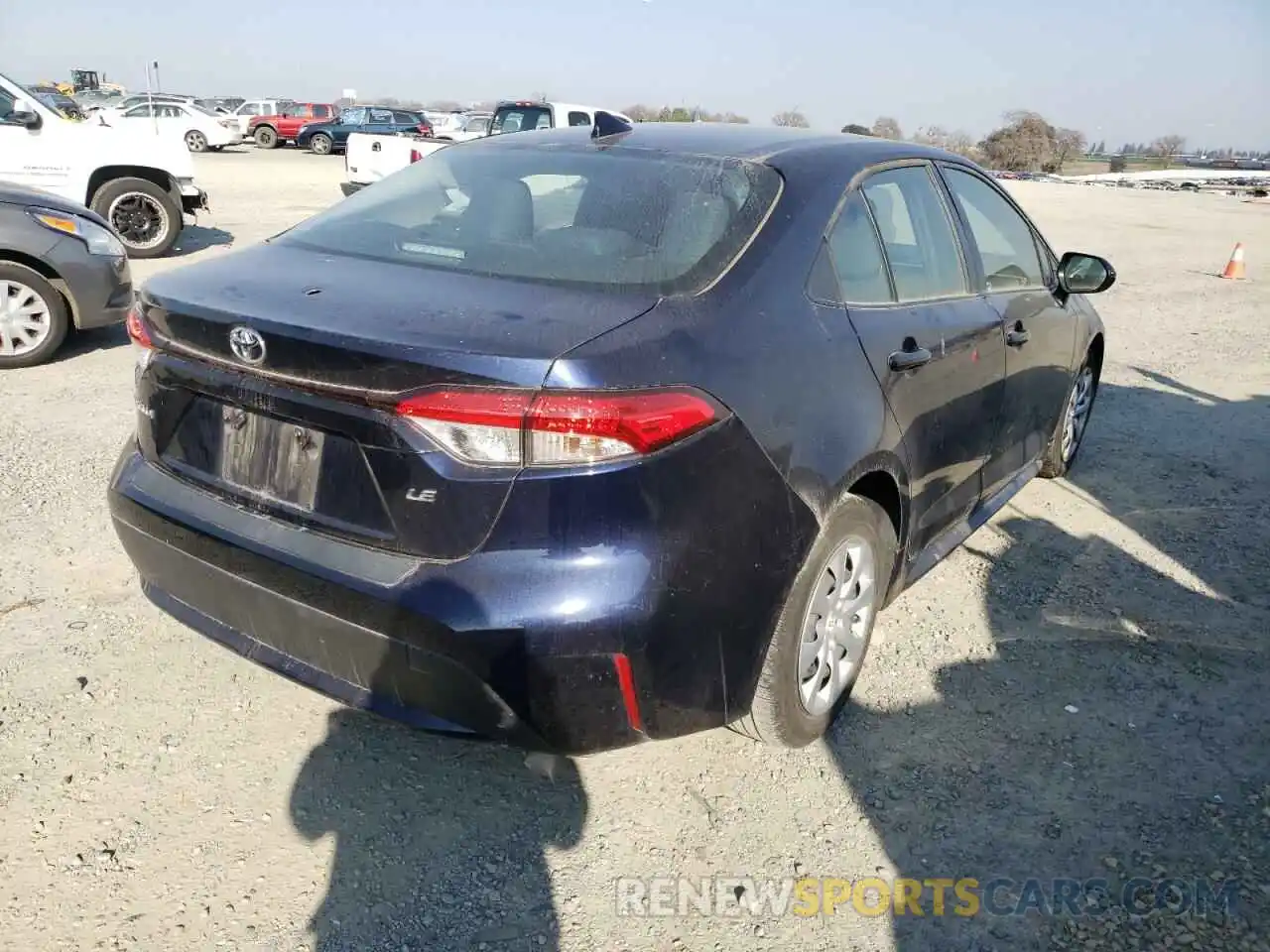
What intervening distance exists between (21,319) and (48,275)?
35 centimetres

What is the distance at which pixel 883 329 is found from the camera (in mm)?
2748

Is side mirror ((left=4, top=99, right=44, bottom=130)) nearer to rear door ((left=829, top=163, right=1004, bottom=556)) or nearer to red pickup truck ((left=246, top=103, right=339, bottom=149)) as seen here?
rear door ((left=829, top=163, right=1004, bottom=556))

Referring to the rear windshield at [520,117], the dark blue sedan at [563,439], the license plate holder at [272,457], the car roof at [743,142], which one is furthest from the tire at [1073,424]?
the rear windshield at [520,117]

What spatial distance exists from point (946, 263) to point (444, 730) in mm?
2301

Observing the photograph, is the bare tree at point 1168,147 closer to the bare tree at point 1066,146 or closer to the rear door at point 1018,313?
the bare tree at point 1066,146

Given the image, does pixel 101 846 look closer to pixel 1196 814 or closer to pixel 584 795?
pixel 584 795

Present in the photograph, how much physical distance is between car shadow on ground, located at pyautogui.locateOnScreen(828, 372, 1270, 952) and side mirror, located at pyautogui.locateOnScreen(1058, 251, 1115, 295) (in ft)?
A: 3.66

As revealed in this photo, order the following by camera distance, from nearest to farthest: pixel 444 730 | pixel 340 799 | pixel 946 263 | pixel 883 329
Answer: pixel 444 730 < pixel 340 799 < pixel 883 329 < pixel 946 263

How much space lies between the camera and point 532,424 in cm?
192

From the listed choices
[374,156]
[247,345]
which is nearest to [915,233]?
[247,345]

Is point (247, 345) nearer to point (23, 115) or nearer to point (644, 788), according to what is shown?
point (644, 788)

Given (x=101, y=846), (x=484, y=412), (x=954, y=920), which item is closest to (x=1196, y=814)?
(x=954, y=920)

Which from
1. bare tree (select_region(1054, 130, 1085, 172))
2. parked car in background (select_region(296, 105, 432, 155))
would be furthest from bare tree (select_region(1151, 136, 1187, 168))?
parked car in background (select_region(296, 105, 432, 155))

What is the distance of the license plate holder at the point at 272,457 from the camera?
2.14 m
